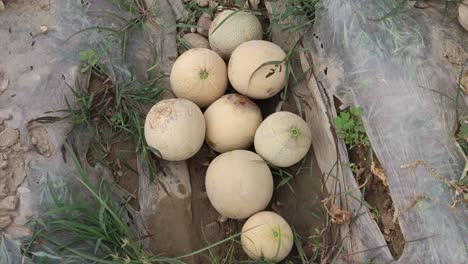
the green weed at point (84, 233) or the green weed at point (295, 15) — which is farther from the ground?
the green weed at point (295, 15)

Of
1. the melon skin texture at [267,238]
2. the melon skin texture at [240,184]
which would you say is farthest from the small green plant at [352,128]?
the melon skin texture at [267,238]

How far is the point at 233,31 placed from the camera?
9.65ft

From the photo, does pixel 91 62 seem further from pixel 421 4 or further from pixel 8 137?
pixel 421 4

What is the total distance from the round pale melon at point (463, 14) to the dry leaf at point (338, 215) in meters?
1.07

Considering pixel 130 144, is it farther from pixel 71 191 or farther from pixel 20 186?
pixel 20 186

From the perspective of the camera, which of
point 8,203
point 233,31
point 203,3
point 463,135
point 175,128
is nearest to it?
point 463,135

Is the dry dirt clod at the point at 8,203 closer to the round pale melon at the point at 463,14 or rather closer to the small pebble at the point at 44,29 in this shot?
the small pebble at the point at 44,29

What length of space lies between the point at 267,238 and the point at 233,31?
116cm

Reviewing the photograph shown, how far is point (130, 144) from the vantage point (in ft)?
9.46

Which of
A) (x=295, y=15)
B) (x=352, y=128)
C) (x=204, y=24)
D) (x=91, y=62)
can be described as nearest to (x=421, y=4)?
(x=295, y=15)

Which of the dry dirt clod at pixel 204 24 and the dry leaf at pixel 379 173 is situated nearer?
the dry leaf at pixel 379 173

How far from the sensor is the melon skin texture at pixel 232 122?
8.93 ft

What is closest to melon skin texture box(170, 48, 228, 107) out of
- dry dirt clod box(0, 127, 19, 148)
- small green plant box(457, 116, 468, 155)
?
dry dirt clod box(0, 127, 19, 148)

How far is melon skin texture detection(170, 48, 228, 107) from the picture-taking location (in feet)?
9.01
